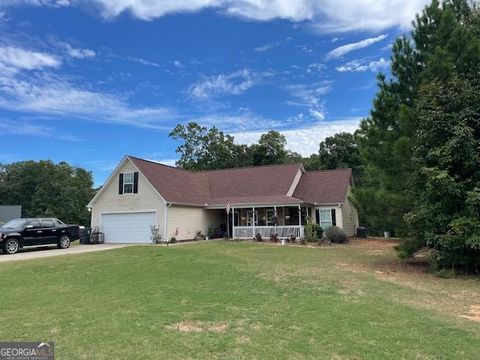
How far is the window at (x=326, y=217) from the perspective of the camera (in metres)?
28.2

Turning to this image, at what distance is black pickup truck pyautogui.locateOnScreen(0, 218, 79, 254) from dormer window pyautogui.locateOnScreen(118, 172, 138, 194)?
15.4ft

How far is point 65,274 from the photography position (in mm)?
11477

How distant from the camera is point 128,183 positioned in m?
26.2

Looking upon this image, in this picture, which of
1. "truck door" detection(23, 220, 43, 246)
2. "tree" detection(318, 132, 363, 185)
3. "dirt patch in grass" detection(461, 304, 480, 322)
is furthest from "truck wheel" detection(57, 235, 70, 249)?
"tree" detection(318, 132, 363, 185)

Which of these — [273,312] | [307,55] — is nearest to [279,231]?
[307,55]

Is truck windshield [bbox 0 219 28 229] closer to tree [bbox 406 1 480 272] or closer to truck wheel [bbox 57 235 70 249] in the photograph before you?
truck wheel [bbox 57 235 70 249]

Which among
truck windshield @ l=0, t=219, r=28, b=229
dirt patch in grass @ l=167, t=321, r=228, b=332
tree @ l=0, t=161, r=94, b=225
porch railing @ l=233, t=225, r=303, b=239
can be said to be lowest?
dirt patch in grass @ l=167, t=321, r=228, b=332

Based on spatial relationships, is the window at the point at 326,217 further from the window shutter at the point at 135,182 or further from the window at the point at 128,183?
the window at the point at 128,183

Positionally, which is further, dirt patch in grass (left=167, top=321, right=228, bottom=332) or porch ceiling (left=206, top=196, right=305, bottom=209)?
porch ceiling (left=206, top=196, right=305, bottom=209)

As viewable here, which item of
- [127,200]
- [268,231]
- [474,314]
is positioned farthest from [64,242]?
[474,314]

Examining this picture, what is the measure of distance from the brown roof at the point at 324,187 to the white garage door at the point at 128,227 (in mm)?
11034

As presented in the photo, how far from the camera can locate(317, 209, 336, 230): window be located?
2819 cm

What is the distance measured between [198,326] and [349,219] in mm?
26171

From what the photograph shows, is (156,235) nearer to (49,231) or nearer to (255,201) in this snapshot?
(49,231)
